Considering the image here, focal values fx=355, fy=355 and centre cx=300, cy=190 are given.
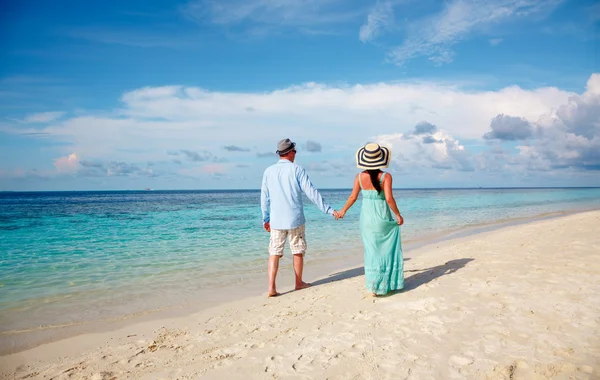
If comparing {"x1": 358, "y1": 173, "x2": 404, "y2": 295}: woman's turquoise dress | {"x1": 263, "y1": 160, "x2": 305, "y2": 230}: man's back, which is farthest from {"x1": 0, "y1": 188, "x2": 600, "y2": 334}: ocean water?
{"x1": 358, "y1": 173, "x2": 404, "y2": 295}: woman's turquoise dress

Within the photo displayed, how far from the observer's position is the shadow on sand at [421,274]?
5725 mm

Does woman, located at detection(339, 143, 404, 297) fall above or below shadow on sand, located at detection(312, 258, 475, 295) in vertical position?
above

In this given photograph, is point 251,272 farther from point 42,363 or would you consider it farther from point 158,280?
point 42,363

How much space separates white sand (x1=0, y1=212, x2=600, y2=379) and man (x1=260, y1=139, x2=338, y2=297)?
0.91 m

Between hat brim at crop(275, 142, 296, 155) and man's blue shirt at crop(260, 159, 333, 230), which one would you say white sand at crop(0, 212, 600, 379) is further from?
hat brim at crop(275, 142, 296, 155)

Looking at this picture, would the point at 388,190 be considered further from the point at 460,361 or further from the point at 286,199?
the point at 460,361

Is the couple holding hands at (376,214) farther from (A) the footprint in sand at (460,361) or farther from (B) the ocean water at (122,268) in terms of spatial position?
(B) the ocean water at (122,268)

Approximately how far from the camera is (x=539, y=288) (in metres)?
4.79

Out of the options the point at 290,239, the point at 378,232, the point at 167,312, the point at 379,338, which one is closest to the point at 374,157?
the point at 378,232

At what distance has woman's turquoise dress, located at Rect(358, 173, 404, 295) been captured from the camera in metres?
5.09

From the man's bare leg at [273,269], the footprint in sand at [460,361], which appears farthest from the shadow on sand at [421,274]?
the footprint in sand at [460,361]

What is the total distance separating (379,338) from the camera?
3.61 meters

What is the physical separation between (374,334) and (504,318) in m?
1.49

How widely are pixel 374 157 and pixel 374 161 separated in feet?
0.18
